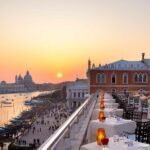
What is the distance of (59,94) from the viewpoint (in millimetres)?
145750

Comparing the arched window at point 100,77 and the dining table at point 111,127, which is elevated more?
the arched window at point 100,77

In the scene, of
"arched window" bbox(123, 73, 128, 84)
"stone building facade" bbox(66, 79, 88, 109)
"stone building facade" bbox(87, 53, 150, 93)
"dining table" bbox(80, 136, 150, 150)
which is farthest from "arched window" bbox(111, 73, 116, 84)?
"dining table" bbox(80, 136, 150, 150)

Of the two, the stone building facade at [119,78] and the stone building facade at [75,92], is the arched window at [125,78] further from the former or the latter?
the stone building facade at [75,92]

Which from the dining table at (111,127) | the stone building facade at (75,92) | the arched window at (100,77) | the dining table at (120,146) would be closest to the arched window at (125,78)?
the arched window at (100,77)

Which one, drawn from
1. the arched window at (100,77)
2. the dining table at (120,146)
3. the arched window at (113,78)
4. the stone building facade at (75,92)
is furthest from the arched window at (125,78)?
the dining table at (120,146)

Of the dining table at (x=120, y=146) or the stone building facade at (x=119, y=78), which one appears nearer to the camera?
the dining table at (x=120, y=146)

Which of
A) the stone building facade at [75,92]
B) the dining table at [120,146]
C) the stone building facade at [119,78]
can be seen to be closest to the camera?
the dining table at [120,146]

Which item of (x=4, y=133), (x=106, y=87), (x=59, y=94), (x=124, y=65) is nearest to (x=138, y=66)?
(x=124, y=65)

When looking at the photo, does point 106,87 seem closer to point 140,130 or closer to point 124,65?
point 124,65

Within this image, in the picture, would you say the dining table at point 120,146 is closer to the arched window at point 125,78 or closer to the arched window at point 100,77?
the arched window at point 100,77

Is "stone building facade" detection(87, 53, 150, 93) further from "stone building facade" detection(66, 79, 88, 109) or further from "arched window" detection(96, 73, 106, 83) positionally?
"stone building facade" detection(66, 79, 88, 109)

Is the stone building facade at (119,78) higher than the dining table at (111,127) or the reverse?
higher

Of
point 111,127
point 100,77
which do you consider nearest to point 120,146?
point 111,127

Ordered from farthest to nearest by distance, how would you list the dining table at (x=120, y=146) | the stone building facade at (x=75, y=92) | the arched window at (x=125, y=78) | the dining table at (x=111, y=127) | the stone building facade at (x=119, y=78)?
the stone building facade at (x=75, y=92) → the arched window at (x=125, y=78) → the stone building facade at (x=119, y=78) → the dining table at (x=111, y=127) → the dining table at (x=120, y=146)
